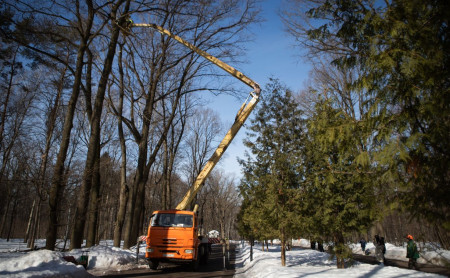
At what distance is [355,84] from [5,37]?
1106cm

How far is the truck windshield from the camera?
1154 centimetres

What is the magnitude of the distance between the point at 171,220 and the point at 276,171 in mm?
4991

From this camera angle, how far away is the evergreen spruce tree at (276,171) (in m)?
11.8

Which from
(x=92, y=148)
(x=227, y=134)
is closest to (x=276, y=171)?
(x=227, y=134)

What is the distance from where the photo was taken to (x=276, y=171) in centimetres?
1245

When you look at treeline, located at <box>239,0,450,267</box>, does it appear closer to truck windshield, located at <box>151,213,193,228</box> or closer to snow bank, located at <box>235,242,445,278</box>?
snow bank, located at <box>235,242,445,278</box>

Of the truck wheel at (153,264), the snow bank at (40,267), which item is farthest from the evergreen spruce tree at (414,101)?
the truck wheel at (153,264)

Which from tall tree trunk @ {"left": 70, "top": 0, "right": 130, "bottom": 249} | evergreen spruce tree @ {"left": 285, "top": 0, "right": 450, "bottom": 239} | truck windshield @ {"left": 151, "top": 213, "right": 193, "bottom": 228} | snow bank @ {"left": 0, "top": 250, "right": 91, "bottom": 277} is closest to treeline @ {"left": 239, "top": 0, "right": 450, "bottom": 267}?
evergreen spruce tree @ {"left": 285, "top": 0, "right": 450, "bottom": 239}

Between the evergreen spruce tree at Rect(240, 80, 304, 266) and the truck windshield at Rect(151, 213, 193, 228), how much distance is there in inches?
128

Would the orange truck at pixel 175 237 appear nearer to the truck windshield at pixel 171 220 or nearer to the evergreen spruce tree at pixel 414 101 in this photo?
the truck windshield at pixel 171 220

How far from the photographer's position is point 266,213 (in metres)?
12.3

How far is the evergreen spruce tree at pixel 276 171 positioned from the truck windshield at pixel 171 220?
3248 mm

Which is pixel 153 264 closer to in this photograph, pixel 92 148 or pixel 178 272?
pixel 178 272

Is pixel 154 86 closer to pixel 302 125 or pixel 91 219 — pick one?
pixel 91 219
